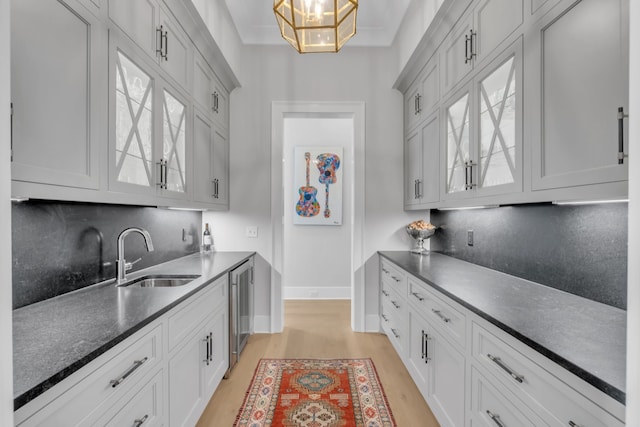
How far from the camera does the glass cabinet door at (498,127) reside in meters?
1.53

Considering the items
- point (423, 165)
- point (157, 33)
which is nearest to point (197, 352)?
point (157, 33)

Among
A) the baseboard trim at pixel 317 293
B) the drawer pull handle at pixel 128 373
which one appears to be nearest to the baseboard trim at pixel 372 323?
the baseboard trim at pixel 317 293

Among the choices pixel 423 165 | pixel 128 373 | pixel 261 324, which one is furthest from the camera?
pixel 261 324

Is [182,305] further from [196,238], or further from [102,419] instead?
[196,238]

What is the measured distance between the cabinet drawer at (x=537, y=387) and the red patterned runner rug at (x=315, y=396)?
3.33 feet

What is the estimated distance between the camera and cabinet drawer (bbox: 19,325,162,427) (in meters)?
0.80

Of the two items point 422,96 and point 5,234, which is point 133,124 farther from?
point 422,96

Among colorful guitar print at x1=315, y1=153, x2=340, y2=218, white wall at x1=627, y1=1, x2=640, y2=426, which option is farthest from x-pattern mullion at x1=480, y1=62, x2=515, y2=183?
colorful guitar print at x1=315, y1=153, x2=340, y2=218

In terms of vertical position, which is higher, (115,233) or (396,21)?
(396,21)

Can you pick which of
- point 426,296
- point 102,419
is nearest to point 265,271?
point 426,296

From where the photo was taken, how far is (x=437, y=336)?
1.78 metres

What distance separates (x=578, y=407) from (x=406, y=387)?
5.35 ft

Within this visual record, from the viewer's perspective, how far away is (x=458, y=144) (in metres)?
2.10

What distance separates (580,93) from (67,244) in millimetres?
2298
